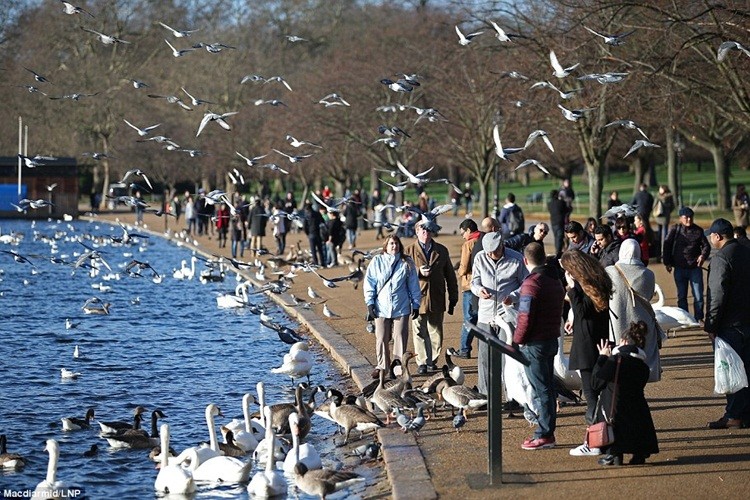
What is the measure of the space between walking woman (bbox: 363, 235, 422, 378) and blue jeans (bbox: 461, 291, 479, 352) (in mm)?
1250

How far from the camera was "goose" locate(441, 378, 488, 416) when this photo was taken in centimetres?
1177

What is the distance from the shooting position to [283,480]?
10.4 meters

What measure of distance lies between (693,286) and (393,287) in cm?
658

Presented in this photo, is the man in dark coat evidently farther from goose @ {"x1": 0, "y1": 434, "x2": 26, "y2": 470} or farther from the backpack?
the backpack

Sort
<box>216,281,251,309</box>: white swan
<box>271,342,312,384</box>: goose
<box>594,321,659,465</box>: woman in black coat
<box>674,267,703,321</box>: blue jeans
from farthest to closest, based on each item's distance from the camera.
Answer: <box>216,281,251,309</box>: white swan → <box>674,267,703,321</box>: blue jeans → <box>271,342,312,384</box>: goose → <box>594,321,659,465</box>: woman in black coat

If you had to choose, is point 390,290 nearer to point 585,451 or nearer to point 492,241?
point 492,241

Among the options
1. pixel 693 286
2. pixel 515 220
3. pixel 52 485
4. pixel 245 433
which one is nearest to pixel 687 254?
pixel 693 286

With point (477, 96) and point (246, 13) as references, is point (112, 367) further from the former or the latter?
point (246, 13)

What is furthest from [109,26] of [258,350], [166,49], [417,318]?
[417,318]

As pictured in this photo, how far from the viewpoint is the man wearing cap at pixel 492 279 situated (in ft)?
40.2

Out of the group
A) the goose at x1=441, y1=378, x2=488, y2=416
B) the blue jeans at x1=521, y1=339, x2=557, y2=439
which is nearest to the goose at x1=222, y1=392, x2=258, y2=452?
the goose at x1=441, y1=378, x2=488, y2=416

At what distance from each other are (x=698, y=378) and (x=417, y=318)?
3245mm

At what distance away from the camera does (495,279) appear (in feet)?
40.5

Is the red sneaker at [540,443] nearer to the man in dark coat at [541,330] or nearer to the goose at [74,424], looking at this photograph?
the man in dark coat at [541,330]
